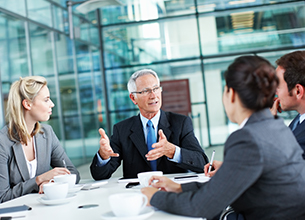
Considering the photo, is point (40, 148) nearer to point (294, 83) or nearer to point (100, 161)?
point (100, 161)

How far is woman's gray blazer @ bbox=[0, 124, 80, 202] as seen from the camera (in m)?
2.31

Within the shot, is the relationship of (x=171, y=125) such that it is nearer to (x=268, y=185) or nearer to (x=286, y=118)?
(x=268, y=185)

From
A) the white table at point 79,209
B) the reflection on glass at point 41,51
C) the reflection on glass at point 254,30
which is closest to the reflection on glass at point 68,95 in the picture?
the reflection on glass at point 41,51

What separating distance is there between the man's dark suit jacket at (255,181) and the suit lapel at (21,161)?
4.63 ft

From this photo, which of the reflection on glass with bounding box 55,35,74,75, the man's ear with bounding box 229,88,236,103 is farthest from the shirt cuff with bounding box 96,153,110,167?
the reflection on glass with bounding box 55,35,74,75

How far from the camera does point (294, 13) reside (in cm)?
870

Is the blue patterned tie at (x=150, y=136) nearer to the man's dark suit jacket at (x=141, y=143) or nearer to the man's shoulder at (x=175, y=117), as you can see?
the man's dark suit jacket at (x=141, y=143)

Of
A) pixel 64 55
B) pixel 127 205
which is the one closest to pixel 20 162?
pixel 127 205

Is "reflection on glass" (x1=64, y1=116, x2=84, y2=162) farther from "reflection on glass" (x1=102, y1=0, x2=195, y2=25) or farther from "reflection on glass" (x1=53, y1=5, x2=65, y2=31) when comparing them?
"reflection on glass" (x1=102, y1=0, x2=195, y2=25)

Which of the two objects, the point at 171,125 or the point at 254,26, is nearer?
the point at 171,125

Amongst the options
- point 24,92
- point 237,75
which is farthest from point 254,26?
point 237,75

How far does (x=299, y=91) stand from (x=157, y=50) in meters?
7.21

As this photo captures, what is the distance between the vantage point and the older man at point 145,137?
8.71ft

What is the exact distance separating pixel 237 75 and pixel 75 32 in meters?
6.11
